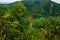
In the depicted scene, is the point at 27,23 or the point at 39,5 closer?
the point at 27,23

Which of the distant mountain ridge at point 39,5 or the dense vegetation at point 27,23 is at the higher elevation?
the distant mountain ridge at point 39,5

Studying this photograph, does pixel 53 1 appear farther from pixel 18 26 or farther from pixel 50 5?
pixel 18 26

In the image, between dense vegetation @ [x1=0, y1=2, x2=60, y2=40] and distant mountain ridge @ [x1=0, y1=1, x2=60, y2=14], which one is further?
distant mountain ridge @ [x1=0, y1=1, x2=60, y2=14]

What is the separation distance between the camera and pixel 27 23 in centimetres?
243

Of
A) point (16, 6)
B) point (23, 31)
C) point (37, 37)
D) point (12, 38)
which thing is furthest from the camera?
point (16, 6)

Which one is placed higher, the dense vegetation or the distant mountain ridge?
the distant mountain ridge

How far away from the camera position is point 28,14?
252cm

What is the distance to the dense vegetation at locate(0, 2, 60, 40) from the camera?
2098mm

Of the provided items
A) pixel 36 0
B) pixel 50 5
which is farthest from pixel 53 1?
pixel 36 0

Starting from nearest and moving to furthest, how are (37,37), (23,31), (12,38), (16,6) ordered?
(37,37)
(12,38)
(23,31)
(16,6)

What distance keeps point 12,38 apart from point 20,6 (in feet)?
1.87

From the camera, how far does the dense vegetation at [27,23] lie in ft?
6.88

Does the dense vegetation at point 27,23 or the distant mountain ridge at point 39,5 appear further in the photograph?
the distant mountain ridge at point 39,5

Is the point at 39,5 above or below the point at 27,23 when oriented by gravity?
above
